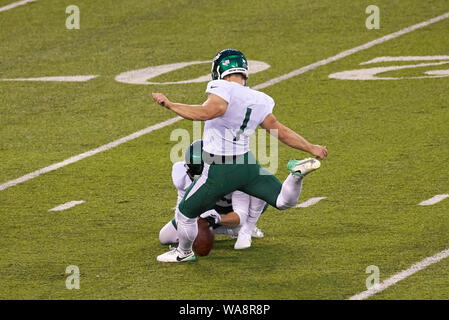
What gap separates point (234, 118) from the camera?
27.6 feet

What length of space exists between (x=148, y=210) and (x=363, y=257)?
225 centimetres

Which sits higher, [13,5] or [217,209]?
[13,5]

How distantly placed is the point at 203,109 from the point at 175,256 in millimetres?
1156

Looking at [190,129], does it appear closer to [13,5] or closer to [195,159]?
[195,159]

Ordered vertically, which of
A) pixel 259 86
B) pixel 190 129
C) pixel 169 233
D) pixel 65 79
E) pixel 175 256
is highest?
pixel 65 79

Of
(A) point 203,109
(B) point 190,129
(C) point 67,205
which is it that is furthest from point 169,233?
(B) point 190,129

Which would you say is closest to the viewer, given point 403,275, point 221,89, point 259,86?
point 403,275

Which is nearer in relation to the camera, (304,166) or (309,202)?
(304,166)

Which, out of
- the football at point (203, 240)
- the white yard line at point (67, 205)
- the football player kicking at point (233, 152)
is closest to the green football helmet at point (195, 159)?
the football player kicking at point (233, 152)

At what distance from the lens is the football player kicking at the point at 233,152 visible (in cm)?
841

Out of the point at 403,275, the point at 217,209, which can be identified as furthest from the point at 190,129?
the point at 403,275

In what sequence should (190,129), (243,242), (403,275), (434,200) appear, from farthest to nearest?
(190,129)
(434,200)
(243,242)
(403,275)

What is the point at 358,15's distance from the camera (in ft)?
55.7
